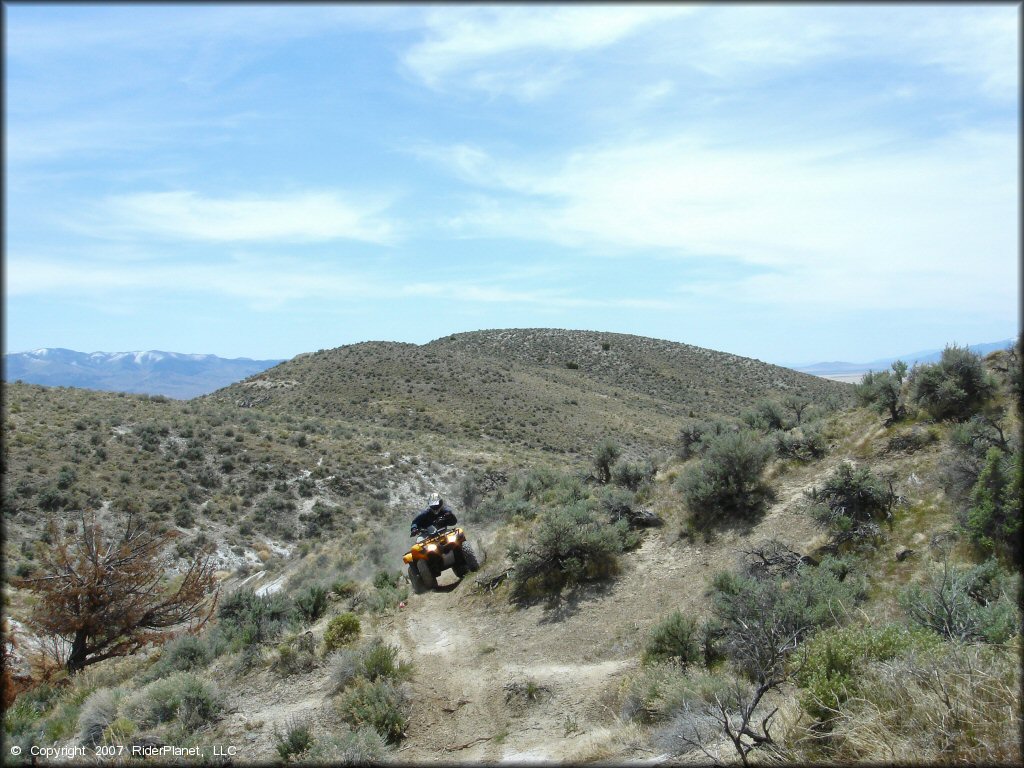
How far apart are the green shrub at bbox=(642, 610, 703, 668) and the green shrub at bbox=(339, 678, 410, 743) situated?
116 inches

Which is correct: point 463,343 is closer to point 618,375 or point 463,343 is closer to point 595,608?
point 618,375

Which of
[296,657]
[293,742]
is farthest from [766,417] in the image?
[293,742]

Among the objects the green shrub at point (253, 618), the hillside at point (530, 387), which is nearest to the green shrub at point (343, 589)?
the green shrub at point (253, 618)

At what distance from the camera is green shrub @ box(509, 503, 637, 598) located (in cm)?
1035

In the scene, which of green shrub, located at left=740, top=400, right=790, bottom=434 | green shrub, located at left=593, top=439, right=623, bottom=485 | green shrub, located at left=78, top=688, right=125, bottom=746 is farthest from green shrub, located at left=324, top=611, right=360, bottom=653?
green shrub, located at left=740, top=400, right=790, bottom=434

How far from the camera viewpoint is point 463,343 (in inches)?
3182

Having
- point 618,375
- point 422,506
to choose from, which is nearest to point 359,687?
point 422,506

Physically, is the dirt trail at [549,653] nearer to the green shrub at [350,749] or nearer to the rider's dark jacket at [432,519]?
the green shrub at [350,749]

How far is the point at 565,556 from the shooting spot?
10.5m

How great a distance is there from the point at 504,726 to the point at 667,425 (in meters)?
47.9

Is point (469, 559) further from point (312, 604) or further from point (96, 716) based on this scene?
point (96, 716)

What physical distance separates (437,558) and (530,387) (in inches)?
1838

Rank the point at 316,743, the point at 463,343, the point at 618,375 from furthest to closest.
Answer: the point at 463,343 → the point at 618,375 → the point at 316,743

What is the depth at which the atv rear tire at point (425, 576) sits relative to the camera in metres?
11.9
